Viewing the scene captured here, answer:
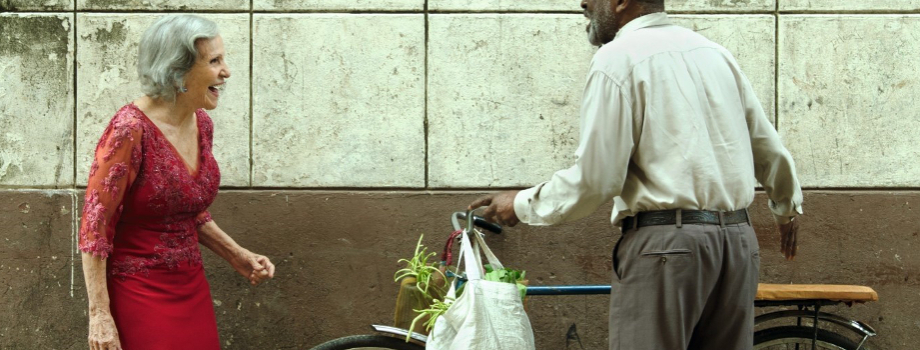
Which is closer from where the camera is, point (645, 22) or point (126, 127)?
point (645, 22)

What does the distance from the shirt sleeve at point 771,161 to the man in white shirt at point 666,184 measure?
0.21 feet

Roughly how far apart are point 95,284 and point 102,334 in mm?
167

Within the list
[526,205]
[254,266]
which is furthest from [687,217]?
[254,266]

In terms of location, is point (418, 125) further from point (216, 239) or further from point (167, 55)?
point (167, 55)

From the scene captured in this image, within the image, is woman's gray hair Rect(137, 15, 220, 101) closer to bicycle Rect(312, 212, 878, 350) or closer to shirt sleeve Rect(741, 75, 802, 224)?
bicycle Rect(312, 212, 878, 350)

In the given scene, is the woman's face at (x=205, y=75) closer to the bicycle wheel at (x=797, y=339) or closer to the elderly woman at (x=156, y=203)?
the elderly woman at (x=156, y=203)

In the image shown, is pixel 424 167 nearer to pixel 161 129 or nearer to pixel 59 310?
pixel 161 129

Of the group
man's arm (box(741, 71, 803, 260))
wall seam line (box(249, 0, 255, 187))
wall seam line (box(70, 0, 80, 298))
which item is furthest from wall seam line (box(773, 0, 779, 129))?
wall seam line (box(70, 0, 80, 298))

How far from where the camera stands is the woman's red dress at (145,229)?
317 cm

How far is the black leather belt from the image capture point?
2.96 m

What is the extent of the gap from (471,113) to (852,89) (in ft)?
6.20

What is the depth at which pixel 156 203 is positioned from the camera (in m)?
3.33

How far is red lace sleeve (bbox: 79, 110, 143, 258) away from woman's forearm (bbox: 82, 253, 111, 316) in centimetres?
3

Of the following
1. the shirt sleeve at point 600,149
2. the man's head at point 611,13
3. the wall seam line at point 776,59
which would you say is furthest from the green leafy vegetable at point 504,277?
→ the wall seam line at point 776,59
